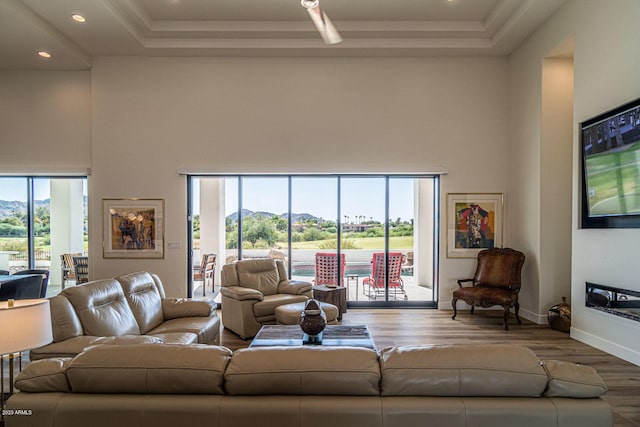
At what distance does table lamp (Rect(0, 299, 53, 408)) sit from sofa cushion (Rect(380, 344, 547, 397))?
1.77m

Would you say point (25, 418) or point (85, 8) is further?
point (85, 8)

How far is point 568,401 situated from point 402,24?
5.66m

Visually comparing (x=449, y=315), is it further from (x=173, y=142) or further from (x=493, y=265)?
(x=173, y=142)

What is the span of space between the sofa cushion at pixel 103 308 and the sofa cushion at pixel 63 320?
56 mm

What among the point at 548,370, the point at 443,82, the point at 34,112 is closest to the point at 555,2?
the point at 443,82

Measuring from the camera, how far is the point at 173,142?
6.20 meters

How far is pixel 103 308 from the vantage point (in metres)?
3.16

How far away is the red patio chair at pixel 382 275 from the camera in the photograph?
21.2 feet

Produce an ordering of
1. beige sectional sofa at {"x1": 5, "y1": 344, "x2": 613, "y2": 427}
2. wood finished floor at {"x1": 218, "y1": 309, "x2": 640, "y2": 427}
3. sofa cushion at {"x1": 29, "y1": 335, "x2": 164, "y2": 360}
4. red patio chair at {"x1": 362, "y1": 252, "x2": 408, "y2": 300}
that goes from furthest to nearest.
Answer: red patio chair at {"x1": 362, "y1": 252, "x2": 408, "y2": 300} < wood finished floor at {"x1": 218, "y1": 309, "x2": 640, "y2": 427} < sofa cushion at {"x1": 29, "y1": 335, "x2": 164, "y2": 360} < beige sectional sofa at {"x1": 5, "y1": 344, "x2": 613, "y2": 427}

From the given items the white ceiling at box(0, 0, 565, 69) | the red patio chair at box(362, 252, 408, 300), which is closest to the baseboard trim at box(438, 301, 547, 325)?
the red patio chair at box(362, 252, 408, 300)

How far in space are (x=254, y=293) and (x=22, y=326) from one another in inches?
123

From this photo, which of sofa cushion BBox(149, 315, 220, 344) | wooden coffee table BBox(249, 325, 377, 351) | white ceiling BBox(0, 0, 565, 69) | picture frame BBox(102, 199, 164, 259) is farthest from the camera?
picture frame BBox(102, 199, 164, 259)

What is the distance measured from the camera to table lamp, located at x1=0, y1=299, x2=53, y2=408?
1681 mm

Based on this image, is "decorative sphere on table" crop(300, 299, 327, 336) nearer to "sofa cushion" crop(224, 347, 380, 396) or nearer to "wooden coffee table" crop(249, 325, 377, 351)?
"wooden coffee table" crop(249, 325, 377, 351)
